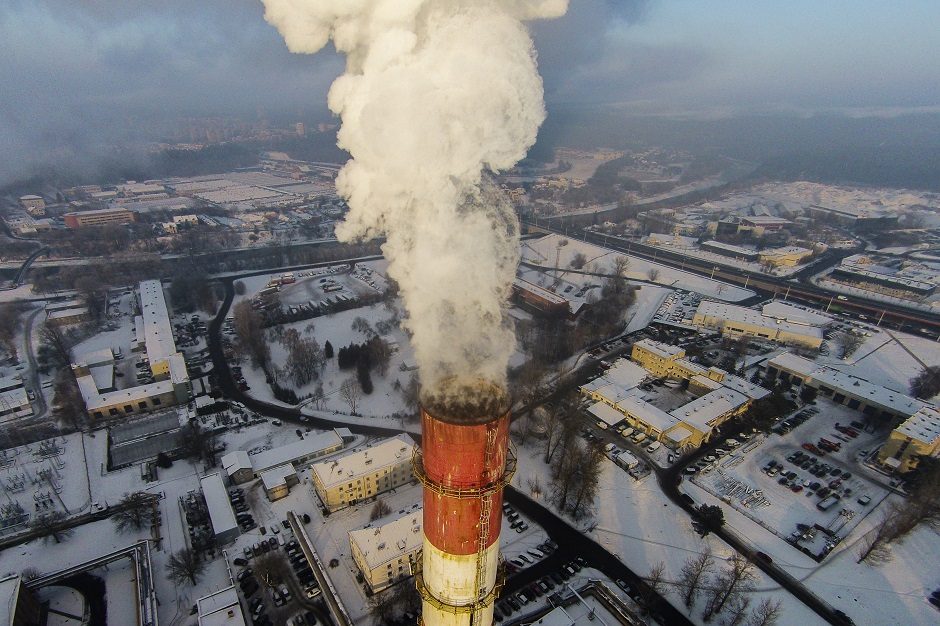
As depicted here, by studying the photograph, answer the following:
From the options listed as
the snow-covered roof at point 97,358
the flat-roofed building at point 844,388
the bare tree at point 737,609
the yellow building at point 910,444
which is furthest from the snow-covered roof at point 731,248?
the snow-covered roof at point 97,358

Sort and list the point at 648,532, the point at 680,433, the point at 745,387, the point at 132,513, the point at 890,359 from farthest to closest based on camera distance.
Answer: the point at 890,359, the point at 745,387, the point at 680,433, the point at 648,532, the point at 132,513

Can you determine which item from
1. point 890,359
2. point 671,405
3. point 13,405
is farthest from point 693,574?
point 13,405

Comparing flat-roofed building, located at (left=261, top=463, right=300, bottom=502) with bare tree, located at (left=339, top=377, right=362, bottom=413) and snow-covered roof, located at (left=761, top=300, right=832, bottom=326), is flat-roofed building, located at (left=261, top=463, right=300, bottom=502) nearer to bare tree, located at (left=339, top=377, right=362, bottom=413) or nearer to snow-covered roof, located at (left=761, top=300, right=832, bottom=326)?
bare tree, located at (left=339, top=377, right=362, bottom=413)

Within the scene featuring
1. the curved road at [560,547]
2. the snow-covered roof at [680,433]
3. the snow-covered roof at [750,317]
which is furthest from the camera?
the snow-covered roof at [750,317]

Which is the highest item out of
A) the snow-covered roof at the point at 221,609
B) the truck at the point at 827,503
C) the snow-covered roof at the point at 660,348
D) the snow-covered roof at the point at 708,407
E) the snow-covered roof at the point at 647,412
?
the snow-covered roof at the point at 660,348

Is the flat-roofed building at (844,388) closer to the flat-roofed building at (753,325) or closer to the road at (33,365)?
the flat-roofed building at (753,325)

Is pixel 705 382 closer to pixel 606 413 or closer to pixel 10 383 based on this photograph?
pixel 606 413
